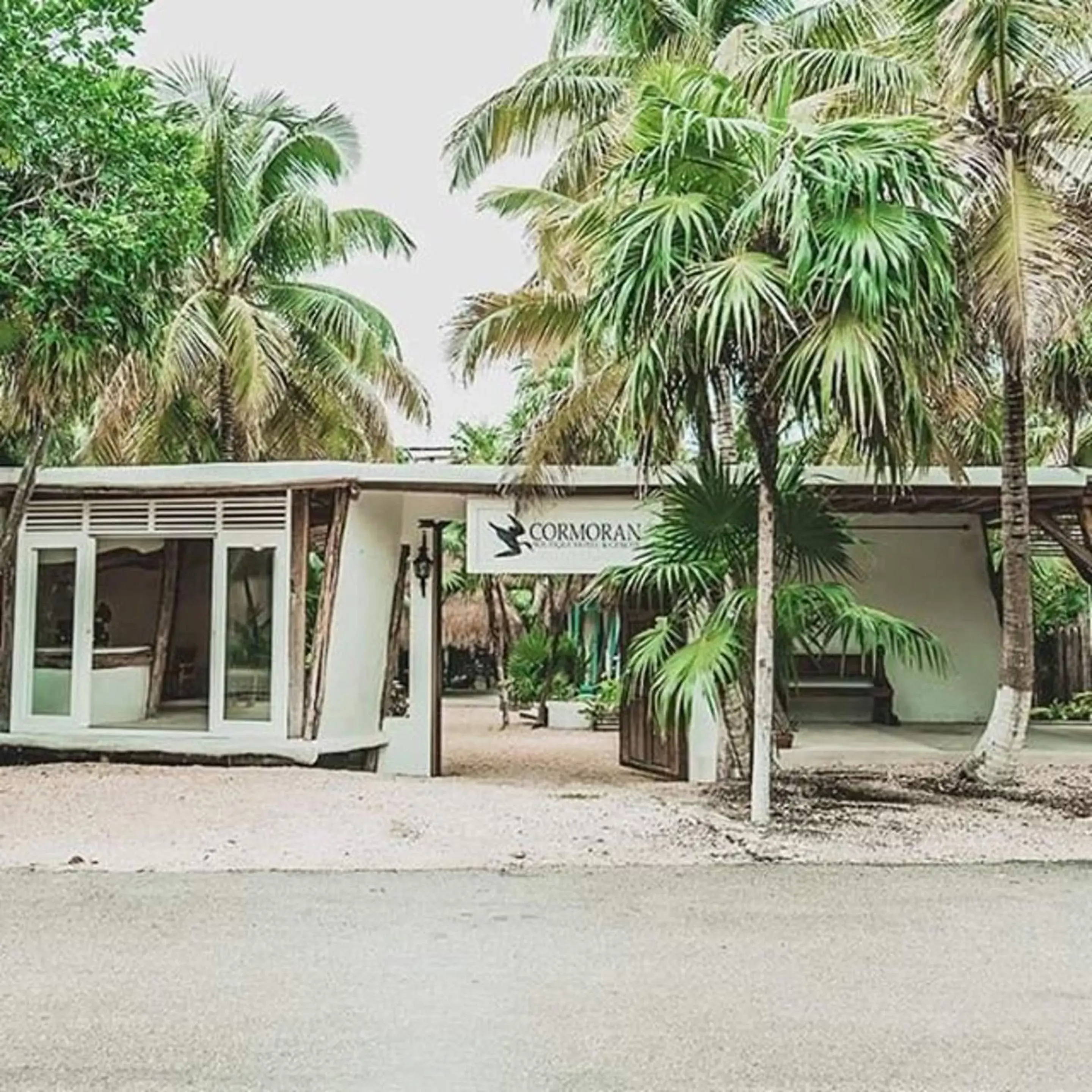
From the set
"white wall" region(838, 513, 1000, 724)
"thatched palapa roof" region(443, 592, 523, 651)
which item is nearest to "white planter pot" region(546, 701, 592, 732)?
"thatched palapa roof" region(443, 592, 523, 651)

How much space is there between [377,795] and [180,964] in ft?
14.4

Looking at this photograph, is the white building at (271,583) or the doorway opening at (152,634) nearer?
the white building at (271,583)

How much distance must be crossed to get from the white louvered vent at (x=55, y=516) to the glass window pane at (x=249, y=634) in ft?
5.62

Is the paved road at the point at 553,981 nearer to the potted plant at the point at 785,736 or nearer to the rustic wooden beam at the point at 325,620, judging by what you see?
the rustic wooden beam at the point at 325,620

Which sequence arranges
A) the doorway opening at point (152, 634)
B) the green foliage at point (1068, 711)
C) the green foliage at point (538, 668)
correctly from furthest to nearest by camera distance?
the green foliage at point (538, 668), the green foliage at point (1068, 711), the doorway opening at point (152, 634)

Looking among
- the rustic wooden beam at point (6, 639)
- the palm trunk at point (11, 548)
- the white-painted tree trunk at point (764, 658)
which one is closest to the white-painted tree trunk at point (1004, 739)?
the white-painted tree trunk at point (764, 658)

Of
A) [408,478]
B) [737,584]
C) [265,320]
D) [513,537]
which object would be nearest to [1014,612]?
[737,584]

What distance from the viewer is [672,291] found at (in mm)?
7508

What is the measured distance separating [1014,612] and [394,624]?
6302 mm

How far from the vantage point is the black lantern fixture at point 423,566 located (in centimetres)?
1259

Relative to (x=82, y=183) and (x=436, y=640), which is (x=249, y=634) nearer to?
(x=436, y=640)

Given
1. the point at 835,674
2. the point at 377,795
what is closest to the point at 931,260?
the point at 377,795

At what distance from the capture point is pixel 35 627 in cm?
1193

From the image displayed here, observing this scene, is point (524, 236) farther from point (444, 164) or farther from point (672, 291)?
point (672, 291)
